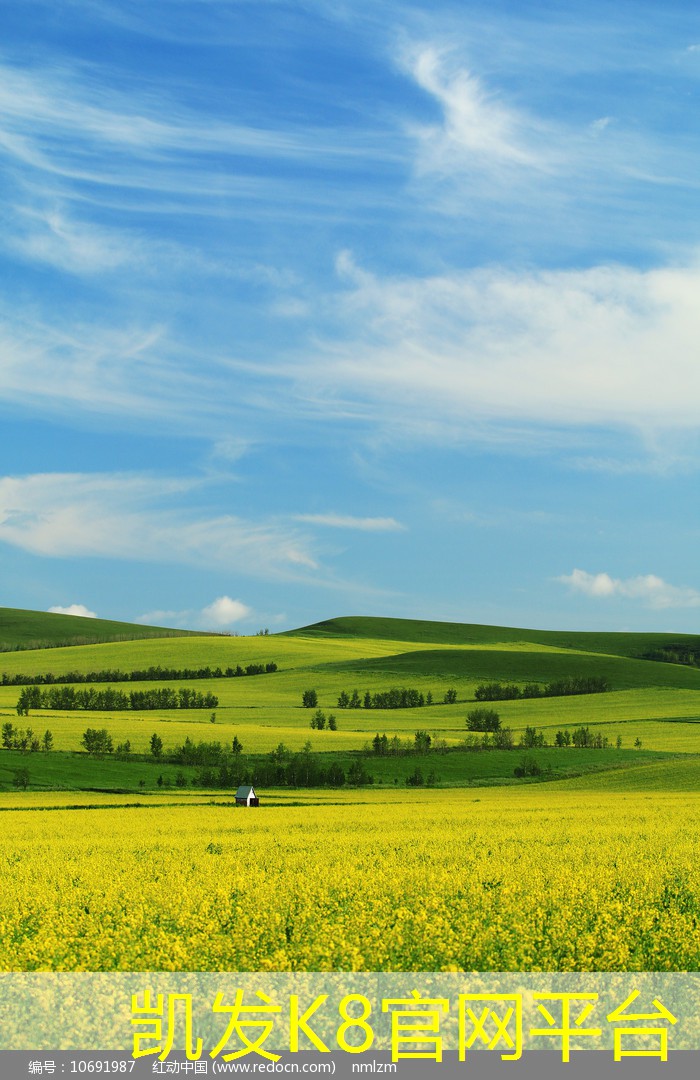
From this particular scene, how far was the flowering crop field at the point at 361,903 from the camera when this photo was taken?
37.0ft

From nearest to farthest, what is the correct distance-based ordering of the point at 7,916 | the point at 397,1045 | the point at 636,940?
the point at 397,1045 < the point at 636,940 < the point at 7,916

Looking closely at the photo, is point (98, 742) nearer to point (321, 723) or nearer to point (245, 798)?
point (321, 723)

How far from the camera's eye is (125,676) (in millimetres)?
151000

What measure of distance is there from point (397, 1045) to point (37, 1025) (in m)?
3.62

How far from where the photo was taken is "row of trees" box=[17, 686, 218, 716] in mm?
122000

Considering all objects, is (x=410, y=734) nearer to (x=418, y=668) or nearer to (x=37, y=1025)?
(x=418, y=668)

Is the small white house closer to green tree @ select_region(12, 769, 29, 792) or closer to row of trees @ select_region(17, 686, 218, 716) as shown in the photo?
green tree @ select_region(12, 769, 29, 792)

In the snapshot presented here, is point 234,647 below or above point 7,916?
above

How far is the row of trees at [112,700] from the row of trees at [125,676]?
2099 centimetres

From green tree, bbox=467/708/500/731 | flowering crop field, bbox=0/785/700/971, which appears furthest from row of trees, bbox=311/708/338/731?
flowering crop field, bbox=0/785/700/971

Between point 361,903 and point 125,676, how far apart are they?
14315cm

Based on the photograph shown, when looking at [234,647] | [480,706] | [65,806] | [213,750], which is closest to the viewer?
[65,806]

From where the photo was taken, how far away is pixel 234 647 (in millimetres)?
183500

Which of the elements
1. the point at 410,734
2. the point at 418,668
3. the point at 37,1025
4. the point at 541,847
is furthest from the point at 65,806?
the point at 418,668
